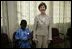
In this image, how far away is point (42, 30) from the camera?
2.38m

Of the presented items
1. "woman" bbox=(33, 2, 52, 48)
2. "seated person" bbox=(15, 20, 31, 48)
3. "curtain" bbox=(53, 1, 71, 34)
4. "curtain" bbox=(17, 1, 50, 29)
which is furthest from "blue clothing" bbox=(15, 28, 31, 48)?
"curtain" bbox=(53, 1, 71, 34)

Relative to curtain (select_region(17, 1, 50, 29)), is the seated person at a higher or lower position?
lower

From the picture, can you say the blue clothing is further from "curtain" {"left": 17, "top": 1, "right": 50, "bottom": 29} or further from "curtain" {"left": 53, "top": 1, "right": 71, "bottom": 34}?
"curtain" {"left": 53, "top": 1, "right": 71, "bottom": 34}

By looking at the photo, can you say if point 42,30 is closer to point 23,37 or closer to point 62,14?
point 23,37

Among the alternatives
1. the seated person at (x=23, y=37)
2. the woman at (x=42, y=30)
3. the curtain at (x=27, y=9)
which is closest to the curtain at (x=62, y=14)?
the curtain at (x=27, y=9)

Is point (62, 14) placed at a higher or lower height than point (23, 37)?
higher

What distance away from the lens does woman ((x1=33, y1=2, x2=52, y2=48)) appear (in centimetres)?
236

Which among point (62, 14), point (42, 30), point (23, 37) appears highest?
point (62, 14)

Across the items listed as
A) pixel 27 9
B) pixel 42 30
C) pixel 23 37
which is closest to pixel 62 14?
pixel 27 9

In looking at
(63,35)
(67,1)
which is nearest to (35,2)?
(67,1)

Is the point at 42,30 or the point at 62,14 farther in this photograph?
the point at 62,14

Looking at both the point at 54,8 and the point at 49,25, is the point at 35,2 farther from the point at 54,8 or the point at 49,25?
the point at 49,25

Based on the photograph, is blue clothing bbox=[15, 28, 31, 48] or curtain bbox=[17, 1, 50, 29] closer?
blue clothing bbox=[15, 28, 31, 48]

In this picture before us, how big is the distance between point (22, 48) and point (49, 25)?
1.69ft
